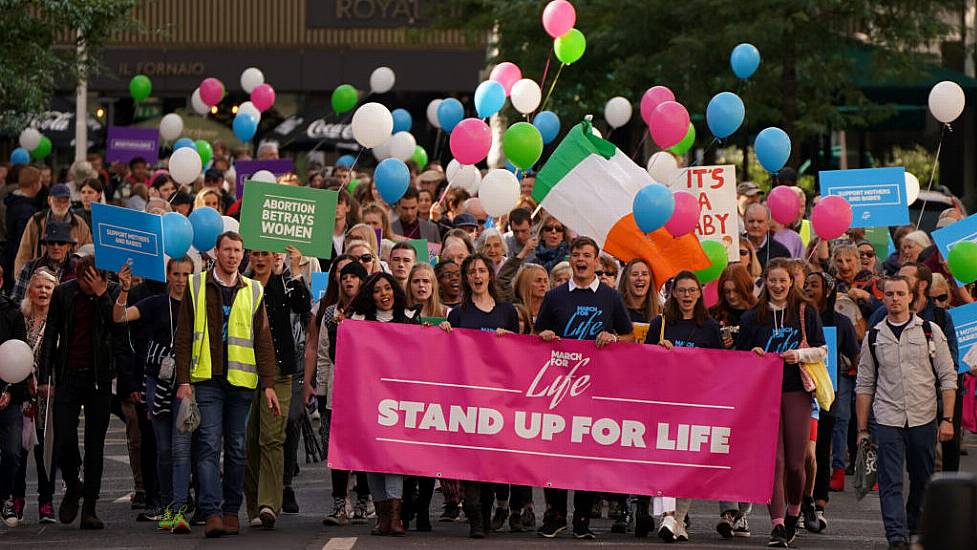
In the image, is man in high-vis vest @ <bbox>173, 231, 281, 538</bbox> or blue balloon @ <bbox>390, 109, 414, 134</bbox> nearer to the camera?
man in high-vis vest @ <bbox>173, 231, 281, 538</bbox>

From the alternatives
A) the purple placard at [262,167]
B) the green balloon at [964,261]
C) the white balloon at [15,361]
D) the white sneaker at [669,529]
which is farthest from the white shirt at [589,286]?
the purple placard at [262,167]

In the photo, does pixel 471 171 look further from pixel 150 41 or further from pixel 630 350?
pixel 150 41

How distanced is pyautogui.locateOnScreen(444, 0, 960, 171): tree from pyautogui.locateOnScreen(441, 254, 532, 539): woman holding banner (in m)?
13.2

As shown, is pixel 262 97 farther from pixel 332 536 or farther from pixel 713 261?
pixel 332 536

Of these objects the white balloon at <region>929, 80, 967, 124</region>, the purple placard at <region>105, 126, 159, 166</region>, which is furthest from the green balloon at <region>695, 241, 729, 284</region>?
the purple placard at <region>105, 126, 159, 166</region>

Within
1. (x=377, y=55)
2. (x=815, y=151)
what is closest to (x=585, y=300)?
(x=815, y=151)

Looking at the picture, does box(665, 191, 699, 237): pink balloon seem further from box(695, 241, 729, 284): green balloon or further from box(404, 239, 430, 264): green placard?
box(404, 239, 430, 264): green placard

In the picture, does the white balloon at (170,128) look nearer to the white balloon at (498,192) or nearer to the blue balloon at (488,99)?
the blue balloon at (488,99)

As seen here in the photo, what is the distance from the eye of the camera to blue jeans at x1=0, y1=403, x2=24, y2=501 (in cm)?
1217

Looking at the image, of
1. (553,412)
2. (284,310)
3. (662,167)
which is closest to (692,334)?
(553,412)

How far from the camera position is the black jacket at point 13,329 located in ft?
40.0

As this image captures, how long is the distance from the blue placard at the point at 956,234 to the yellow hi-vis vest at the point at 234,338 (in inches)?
215

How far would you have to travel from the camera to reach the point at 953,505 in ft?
17.5

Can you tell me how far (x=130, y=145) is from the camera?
85.5ft
